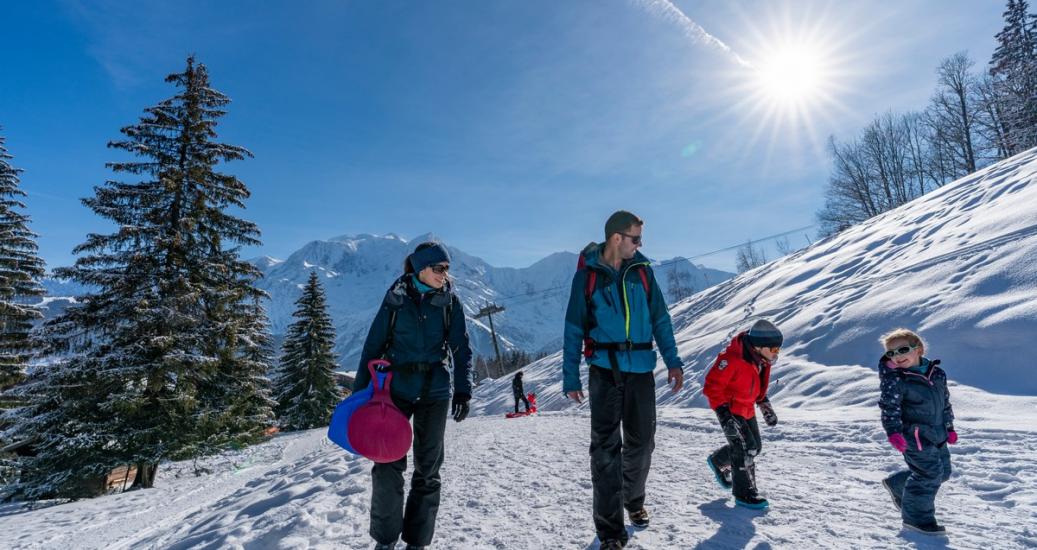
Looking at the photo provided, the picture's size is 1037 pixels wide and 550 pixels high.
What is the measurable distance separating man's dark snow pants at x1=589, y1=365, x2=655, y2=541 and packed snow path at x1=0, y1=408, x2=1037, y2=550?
0.27 meters

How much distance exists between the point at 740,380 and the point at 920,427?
1130 millimetres

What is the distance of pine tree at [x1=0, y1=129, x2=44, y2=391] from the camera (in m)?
13.7

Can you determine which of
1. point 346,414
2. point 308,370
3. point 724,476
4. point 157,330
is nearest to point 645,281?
point 724,476

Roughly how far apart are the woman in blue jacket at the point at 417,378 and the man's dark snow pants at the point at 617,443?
3.36ft

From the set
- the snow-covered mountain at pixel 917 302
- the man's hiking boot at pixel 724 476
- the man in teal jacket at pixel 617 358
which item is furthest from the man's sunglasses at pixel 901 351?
the snow-covered mountain at pixel 917 302

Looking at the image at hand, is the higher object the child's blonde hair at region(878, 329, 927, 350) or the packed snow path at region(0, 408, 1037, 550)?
the child's blonde hair at region(878, 329, 927, 350)

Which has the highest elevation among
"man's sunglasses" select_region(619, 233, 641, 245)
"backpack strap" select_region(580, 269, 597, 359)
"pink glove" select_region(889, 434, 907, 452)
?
"man's sunglasses" select_region(619, 233, 641, 245)

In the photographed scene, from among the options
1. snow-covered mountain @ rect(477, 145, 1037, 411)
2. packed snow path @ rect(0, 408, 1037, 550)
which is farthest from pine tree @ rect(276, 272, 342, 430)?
packed snow path @ rect(0, 408, 1037, 550)

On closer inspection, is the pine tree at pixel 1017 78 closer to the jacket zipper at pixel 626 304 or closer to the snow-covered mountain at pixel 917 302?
the snow-covered mountain at pixel 917 302

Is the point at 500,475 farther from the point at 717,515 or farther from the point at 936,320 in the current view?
the point at 936,320

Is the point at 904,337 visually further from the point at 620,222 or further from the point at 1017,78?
the point at 1017,78

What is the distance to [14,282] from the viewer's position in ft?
46.0

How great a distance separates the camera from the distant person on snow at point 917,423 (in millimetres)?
3033

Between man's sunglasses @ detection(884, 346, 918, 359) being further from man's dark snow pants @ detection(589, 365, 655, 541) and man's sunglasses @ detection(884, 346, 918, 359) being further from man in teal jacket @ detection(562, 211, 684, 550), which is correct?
man's dark snow pants @ detection(589, 365, 655, 541)
